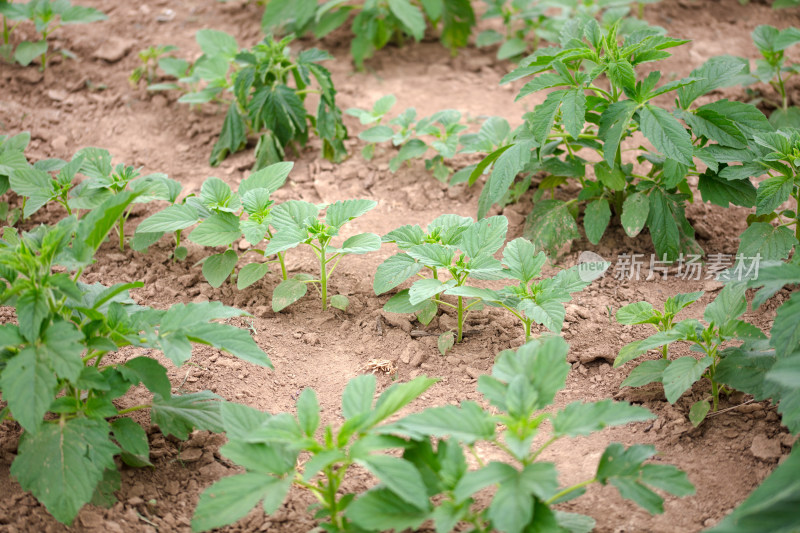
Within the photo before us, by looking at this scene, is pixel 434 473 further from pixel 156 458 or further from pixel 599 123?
pixel 599 123

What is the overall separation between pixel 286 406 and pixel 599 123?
1754mm

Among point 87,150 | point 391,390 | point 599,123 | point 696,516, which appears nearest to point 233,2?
point 87,150

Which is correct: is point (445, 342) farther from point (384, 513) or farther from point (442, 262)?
point (384, 513)

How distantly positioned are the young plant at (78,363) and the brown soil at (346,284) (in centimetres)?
18

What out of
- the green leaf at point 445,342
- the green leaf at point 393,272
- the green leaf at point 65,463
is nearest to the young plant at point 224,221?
the green leaf at point 393,272

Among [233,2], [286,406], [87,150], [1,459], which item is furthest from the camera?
[233,2]

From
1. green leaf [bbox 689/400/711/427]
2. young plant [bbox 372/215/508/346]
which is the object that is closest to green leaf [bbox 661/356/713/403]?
green leaf [bbox 689/400/711/427]

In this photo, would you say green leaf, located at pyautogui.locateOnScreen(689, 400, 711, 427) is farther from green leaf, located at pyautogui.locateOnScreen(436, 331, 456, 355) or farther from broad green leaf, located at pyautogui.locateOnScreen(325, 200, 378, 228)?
broad green leaf, located at pyautogui.locateOnScreen(325, 200, 378, 228)

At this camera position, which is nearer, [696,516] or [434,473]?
[434,473]

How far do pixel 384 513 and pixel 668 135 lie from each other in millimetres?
1917

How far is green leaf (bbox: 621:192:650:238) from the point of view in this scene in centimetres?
327

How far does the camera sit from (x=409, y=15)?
4.49 meters

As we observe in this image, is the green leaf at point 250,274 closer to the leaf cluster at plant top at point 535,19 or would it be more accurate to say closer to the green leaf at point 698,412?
the green leaf at point 698,412

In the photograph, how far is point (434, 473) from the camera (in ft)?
6.81
